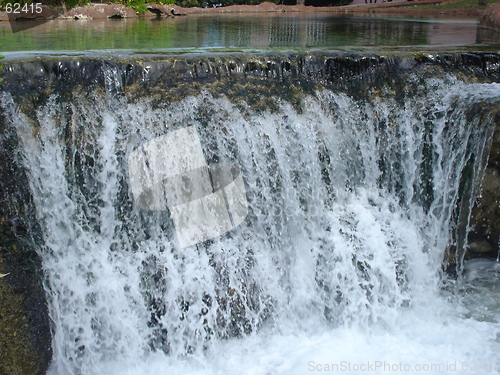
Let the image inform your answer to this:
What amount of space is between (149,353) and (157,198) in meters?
1.18

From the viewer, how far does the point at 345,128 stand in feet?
13.2

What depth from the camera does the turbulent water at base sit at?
348 cm

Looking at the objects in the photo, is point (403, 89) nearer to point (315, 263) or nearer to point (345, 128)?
point (345, 128)

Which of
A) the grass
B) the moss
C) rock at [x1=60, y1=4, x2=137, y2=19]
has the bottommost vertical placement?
the moss

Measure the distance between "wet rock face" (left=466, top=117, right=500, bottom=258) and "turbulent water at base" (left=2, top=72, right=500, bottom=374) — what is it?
0.43 ft

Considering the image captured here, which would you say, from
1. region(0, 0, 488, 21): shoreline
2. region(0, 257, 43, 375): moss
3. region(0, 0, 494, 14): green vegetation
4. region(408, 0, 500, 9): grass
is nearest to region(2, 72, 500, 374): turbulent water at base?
region(0, 257, 43, 375): moss

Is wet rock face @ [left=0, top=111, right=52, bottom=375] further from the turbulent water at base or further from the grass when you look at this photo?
the grass

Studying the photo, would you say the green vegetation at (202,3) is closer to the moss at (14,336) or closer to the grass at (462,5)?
the grass at (462,5)

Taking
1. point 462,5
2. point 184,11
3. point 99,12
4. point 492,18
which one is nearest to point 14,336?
point 492,18

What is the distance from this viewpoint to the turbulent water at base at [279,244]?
11.4ft

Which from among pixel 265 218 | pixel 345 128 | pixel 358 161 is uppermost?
pixel 345 128

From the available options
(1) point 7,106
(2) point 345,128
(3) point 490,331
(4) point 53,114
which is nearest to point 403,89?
(2) point 345,128

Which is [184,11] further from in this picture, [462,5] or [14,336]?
[14,336]

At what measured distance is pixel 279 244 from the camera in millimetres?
3898
